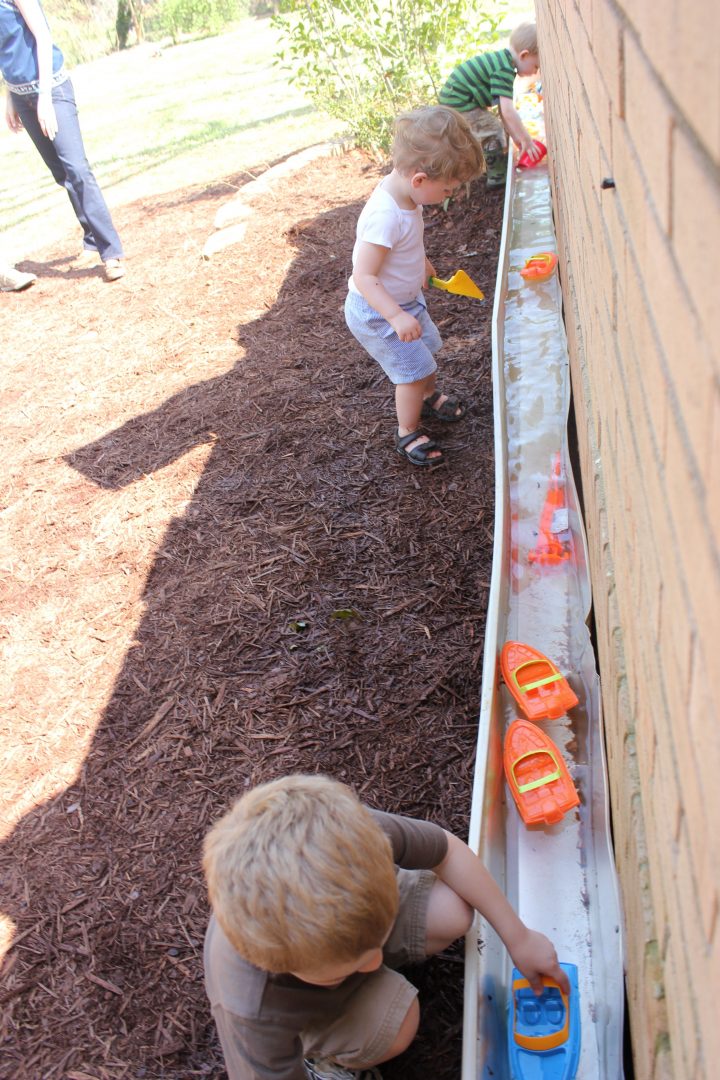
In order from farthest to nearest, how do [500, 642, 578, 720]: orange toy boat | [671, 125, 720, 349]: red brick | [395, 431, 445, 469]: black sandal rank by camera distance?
[395, 431, 445, 469]: black sandal < [500, 642, 578, 720]: orange toy boat < [671, 125, 720, 349]: red brick

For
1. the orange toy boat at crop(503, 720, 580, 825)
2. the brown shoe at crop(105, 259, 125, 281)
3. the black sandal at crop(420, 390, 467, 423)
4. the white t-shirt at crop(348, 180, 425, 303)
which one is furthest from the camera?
the brown shoe at crop(105, 259, 125, 281)

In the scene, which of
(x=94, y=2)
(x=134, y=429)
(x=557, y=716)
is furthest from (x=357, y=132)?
(x=94, y=2)

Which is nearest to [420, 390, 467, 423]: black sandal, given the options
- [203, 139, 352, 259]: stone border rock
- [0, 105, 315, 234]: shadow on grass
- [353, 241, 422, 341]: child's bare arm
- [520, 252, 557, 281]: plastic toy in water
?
[353, 241, 422, 341]: child's bare arm

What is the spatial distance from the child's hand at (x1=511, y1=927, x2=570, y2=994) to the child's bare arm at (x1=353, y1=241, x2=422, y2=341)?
6.99 feet

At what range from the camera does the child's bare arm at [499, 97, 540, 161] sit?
545cm

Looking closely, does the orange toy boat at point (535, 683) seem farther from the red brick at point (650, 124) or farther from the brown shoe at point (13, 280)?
the brown shoe at point (13, 280)

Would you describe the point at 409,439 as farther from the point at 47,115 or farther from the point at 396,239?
the point at 47,115

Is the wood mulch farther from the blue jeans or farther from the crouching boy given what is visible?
the blue jeans

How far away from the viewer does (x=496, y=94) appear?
5.51 m

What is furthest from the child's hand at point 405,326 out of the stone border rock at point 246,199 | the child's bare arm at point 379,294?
the stone border rock at point 246,199

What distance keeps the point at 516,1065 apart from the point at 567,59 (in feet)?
9.06

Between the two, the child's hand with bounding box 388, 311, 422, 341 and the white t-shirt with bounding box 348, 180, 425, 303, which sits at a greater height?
the white t-shirt with bounding box 348, 180, 425, 303

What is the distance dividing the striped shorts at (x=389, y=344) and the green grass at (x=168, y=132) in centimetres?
570

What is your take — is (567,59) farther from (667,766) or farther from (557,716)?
Result: (667,766)
